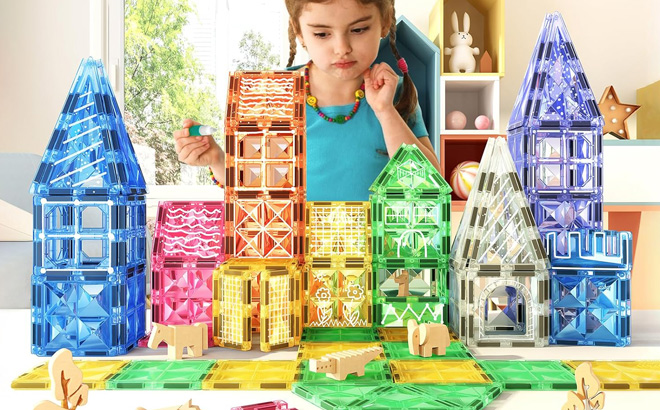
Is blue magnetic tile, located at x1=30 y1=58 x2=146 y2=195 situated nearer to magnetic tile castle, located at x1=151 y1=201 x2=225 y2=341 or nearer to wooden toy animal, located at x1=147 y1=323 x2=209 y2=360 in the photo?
magnetic tile castle, located at x1=151 y1=201 x2=225 y2=341

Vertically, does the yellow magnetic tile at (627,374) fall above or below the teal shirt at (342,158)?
below

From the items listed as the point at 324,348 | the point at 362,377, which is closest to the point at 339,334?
the point at 324,348

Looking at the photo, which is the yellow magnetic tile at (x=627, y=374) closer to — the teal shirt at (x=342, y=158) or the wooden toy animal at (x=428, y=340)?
the wooden toy animal at (x=428, y=340)

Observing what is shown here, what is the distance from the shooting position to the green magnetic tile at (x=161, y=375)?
0.55 metres

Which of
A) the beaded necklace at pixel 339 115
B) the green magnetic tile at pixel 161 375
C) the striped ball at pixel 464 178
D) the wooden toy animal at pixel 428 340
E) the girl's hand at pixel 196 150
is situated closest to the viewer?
the green magnetic tile at pixel 161 375

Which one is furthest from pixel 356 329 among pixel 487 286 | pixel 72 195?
pixel 72 195

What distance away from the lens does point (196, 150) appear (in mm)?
1001

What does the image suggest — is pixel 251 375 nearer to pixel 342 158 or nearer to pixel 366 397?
pixel 366 397

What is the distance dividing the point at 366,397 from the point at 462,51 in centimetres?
205

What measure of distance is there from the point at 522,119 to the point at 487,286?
0.91ft

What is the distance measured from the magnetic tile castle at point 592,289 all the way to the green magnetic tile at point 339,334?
28 cm

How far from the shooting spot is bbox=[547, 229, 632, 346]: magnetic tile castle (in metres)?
0.72

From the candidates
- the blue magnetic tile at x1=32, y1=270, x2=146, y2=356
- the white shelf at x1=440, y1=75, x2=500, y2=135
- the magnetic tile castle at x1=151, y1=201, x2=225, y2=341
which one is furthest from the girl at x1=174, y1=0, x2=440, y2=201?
the white shelf at x1=440, y1=75, x2=500, y2=135

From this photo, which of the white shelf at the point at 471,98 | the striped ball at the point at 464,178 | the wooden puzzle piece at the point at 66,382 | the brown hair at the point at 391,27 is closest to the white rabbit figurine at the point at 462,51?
the white shelf at the point at 471,98
